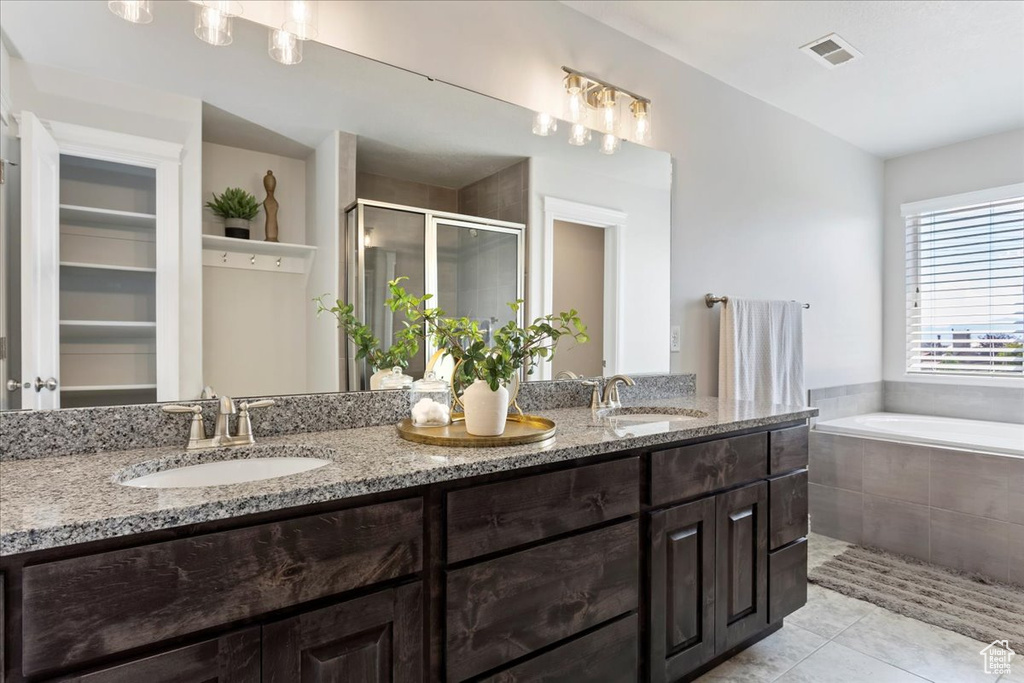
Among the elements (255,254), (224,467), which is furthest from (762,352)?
(224,467)

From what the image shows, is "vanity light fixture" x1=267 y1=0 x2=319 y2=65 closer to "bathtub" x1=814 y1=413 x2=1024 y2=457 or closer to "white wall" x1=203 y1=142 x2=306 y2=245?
"white wall" x1=203 y1=142 x2=306 y2=245

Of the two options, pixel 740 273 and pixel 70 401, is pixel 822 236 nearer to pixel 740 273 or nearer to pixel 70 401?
pixel 740 273

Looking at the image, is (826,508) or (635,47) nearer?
(635,47)

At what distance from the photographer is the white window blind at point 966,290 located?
11.1 ft

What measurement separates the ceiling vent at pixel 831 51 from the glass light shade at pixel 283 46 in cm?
216

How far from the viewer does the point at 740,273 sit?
2.87 meters

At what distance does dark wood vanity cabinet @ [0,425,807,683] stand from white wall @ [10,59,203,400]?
0.64 metres

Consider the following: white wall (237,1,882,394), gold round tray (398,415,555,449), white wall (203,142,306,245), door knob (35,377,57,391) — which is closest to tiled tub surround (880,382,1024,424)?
white wall (237,1,882,394)

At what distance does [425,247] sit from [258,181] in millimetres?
510

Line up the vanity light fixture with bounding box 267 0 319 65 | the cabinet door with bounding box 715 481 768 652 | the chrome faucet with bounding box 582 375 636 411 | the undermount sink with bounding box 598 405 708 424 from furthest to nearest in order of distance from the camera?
the undermount sink with bounding box 598 405 708 424 → the chrome faucet with bounding box 582 375 636 411 → the cabinet door with bounding box 715 481 768 652 → the vanity light fixture with bounding box 267 0 319 65

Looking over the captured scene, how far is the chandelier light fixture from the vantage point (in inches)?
84.4

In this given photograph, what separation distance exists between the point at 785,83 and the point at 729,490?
2.18 m

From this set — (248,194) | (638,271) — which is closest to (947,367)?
(638,271)

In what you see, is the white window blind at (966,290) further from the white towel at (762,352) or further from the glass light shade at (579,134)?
the glass light shade at (579,134)
